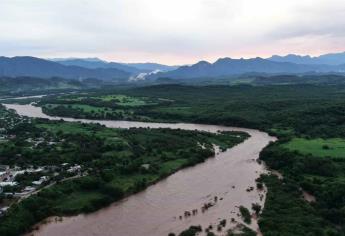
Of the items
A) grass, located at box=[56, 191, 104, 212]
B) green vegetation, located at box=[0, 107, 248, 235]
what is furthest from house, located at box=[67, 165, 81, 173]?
grass, located at box=[56, 191, 104, 212]

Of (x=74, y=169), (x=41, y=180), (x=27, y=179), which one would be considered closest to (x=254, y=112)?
(x=74, y=169)

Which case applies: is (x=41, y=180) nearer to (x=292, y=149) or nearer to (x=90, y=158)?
(x=90, y=158)

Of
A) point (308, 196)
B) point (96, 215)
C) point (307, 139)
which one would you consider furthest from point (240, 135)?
point (96, 215)

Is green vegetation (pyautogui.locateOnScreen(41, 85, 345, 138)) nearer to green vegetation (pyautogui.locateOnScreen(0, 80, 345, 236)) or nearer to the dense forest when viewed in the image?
the dense forest

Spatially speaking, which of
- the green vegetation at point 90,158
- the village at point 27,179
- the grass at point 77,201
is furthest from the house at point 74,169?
the grass at point 77,201

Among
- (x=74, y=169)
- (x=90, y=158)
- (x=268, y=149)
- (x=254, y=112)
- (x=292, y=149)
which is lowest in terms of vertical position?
(x=74, y=169)

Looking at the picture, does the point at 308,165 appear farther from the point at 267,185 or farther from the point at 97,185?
the point at 97,185

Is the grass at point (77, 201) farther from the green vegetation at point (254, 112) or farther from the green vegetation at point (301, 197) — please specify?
the green vegetation at point (254, 112)
